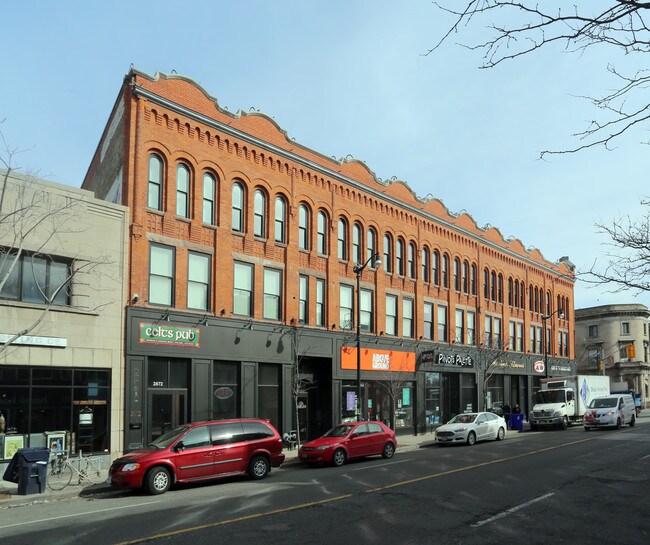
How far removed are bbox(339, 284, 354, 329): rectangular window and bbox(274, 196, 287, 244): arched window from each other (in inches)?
175

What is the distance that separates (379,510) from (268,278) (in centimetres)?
1608

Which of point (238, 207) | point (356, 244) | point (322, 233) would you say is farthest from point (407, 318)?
point (238, 207)

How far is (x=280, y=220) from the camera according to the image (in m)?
27.5

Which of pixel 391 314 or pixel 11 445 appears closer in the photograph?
pixel 11 445

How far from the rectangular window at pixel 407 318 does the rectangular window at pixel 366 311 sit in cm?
305

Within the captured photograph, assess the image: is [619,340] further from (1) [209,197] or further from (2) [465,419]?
(1) [209,197]

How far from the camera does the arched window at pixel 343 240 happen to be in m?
30.7

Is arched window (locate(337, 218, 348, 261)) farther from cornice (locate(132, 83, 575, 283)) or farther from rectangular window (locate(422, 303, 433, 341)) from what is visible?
rectangular window (locate(422, 303, 433, 341))

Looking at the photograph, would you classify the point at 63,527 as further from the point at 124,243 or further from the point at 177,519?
the point at 124,243

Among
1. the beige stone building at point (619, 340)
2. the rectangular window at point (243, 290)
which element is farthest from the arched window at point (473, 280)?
the beige stone building at point (619, 340)

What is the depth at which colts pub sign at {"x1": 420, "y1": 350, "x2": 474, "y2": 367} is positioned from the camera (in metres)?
34.5

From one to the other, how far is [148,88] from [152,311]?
8.10 metres

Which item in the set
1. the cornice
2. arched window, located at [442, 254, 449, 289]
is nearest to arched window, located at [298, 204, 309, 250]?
the cornice

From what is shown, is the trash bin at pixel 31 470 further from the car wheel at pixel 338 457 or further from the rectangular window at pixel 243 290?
the rectangular window at pixel 243 290
